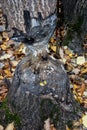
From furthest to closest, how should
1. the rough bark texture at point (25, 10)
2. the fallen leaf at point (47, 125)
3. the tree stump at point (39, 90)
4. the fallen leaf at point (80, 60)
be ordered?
the fallen leaf at point (80, 60) < the fallen leaf at point (47, 125) < the tree stump at point (39, 90) < the rough bark texture at point (25, 10)

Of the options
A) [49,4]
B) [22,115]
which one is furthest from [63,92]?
[49,4]

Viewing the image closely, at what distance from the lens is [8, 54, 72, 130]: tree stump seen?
273cm

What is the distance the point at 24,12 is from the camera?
7.07 ft

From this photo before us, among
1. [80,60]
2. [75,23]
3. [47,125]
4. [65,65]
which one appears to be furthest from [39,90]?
[75,23]

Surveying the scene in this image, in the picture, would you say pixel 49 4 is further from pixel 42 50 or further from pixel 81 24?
pixel 81 24

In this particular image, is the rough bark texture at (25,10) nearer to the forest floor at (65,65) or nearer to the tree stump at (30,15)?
the tree stump at (30,15)

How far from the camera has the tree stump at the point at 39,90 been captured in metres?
2.73

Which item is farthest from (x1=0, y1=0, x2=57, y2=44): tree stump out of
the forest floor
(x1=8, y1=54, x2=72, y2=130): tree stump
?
the forest floor

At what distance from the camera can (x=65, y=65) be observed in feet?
12.2

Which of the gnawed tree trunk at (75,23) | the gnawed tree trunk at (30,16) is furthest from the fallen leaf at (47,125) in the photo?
the gnawed tree trunk at (75,23)

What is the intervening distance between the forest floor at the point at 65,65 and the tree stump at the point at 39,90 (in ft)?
0.55

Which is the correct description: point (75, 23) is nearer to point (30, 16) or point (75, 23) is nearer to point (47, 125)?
point (47, 125)

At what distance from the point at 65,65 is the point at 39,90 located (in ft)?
3.44

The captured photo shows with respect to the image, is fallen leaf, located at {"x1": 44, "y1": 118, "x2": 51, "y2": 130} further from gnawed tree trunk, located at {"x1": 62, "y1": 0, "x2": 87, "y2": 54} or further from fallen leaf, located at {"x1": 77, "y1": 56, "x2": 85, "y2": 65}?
gnawed tree trunk, located at {"x1": 62, "y1": 0, "x2": 87, "y2": 54}
